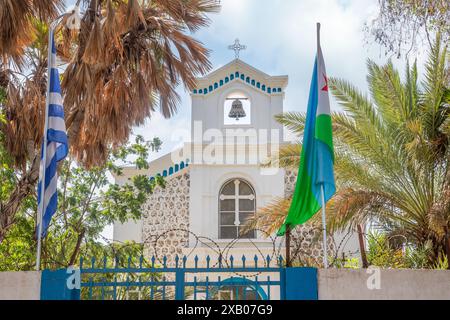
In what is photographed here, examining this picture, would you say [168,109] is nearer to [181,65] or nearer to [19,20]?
[181,65]

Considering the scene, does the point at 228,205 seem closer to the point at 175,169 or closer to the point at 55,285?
the point at 175,169

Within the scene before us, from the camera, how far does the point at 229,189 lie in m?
16.8

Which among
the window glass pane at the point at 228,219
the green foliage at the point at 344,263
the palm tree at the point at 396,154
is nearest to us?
the green foliage at the point at 344,263

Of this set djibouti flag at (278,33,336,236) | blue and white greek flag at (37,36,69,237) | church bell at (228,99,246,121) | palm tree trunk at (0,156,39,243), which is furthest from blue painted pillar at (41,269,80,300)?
church bell at (228,99,246,121)

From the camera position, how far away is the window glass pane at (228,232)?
16.2 m

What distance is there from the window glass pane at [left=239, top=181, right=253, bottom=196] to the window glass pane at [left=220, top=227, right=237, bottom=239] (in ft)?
3.32

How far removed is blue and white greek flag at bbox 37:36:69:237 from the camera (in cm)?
722

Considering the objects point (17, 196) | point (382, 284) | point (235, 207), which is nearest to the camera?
point (382, 284)

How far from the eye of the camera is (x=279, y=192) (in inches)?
641

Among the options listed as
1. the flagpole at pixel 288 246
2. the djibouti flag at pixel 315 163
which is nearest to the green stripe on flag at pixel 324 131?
the djibouti flag at pixel 315 163

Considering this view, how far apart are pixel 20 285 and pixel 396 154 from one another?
6.93m

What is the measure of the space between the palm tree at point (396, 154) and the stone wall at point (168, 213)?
203 inches

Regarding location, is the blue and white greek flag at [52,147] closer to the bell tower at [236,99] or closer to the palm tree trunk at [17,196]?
the palm tree trunk at [17,196]

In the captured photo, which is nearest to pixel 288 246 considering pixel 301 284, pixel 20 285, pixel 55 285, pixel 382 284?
pixel 301 284
